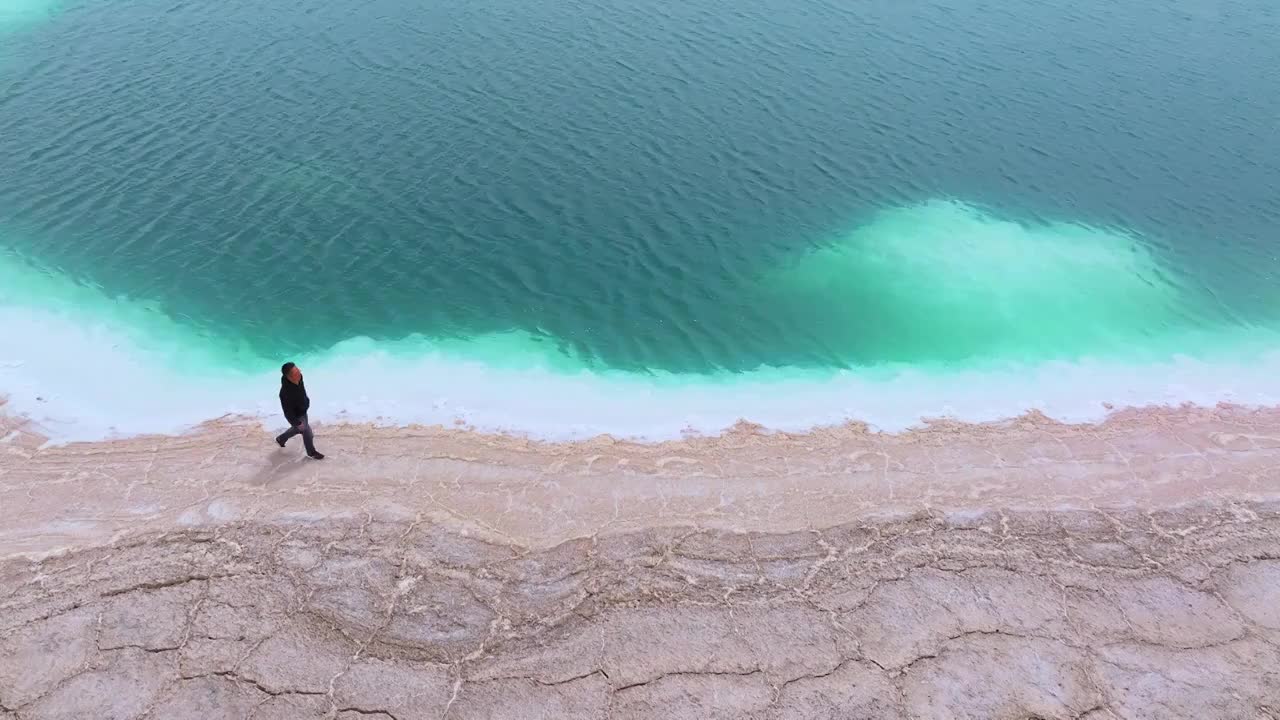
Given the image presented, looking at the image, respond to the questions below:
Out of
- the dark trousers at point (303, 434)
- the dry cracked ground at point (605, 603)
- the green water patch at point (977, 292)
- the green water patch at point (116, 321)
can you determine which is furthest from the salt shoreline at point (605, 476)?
the green water patch at point (977, 292)

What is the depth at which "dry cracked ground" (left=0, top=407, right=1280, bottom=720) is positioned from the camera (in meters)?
Answer: 14.5

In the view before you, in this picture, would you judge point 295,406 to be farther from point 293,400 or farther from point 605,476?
point 605,476

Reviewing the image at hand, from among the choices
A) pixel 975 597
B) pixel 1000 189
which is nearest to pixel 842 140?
pixel 1000 189

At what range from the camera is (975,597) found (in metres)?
16.7

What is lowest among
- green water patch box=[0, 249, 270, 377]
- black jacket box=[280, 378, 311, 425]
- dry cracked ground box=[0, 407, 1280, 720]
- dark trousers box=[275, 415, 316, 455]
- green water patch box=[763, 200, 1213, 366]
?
dry cracked ground box=[0, 407, 1280, 720]

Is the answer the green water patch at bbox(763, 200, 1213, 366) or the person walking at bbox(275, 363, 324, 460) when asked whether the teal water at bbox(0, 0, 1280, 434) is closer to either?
the green water patch at bbox(763, 200, 1213, 366)

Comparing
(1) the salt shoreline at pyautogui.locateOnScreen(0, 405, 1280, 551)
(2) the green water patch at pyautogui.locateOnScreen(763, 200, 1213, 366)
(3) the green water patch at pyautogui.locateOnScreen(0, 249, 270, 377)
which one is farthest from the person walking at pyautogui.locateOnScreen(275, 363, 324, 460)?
(2) the green water patch at pyautogui.locateOnScreen(763, 200, 1213, 366)

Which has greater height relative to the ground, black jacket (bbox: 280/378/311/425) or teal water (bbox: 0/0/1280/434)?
teal water (bbox: 0/0/1280/434)

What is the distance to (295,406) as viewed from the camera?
18312 millimetres

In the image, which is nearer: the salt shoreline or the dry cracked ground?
the dry cracked ground

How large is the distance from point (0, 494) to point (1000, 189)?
3934cm

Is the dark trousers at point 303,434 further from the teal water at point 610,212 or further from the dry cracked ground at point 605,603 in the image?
the teal water at point 610,212

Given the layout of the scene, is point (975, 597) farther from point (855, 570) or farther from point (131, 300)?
point (131, 300)

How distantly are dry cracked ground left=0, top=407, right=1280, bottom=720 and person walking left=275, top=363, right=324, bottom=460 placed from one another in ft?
2.43
